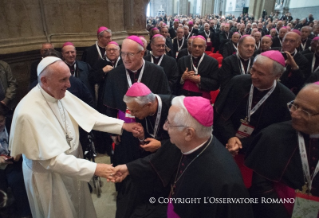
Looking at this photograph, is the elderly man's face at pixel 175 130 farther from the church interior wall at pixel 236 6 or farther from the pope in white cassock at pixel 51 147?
the church interior wall at pixel 236 6

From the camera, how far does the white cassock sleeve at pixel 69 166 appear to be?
1.94 metres

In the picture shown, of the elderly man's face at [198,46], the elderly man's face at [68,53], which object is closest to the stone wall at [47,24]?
the elderly man's face at [68,53]

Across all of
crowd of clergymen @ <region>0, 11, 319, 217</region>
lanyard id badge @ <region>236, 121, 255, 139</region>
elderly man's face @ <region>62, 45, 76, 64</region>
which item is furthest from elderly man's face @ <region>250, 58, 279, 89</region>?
elderly man's face @ <region>62, 45, 76, 64</region>

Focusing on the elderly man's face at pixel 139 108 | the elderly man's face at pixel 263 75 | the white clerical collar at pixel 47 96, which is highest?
the elderly man's face at pixel 263 75

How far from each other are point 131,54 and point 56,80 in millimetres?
1207

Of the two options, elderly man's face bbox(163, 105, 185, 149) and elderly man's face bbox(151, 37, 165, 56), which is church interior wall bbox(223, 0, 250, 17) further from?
elderly man's face bbox(163, 105, 185, 149)

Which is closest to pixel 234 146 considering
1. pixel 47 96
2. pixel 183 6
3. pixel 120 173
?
pixel 120 173

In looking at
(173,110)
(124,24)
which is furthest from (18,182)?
(124,24)

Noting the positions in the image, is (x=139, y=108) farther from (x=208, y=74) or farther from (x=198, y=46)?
(x=198, y=46)

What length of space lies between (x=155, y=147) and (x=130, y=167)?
0.34m

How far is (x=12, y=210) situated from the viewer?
2303 mm

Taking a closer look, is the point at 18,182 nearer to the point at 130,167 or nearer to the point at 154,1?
the point at 130,167

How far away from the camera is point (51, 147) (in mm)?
1928

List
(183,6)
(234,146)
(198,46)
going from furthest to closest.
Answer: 1. (183,6)
2. (198,46)
3. (234,146)
